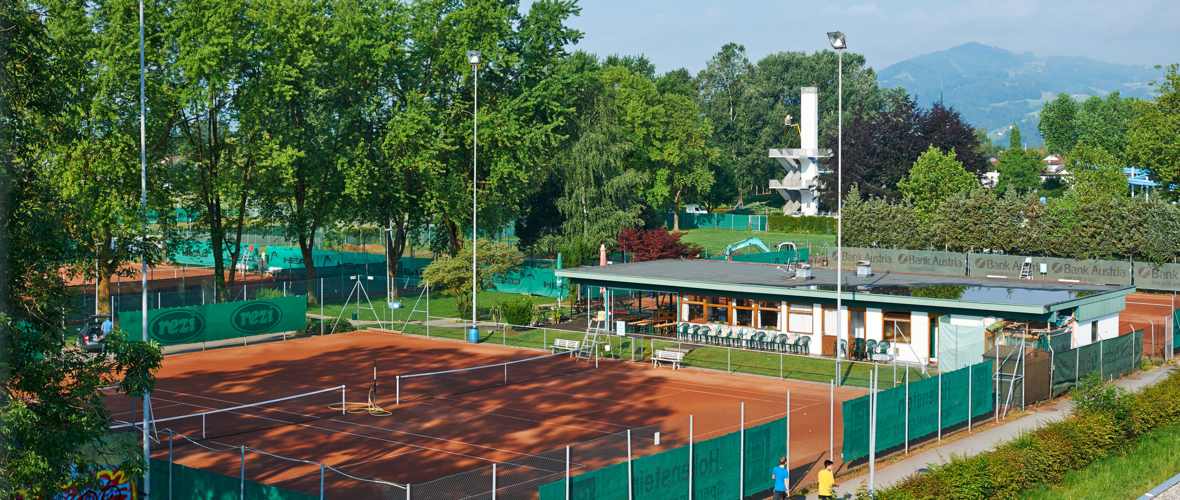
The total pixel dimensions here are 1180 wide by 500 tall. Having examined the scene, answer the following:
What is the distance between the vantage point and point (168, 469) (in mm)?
Answer: 17953

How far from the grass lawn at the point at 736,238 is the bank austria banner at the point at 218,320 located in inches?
1720

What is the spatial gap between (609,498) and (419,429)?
11.3 m

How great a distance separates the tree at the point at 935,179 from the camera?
79.2 m

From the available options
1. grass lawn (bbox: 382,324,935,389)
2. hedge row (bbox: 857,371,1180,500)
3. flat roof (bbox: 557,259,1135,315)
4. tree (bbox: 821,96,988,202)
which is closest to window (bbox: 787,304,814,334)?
flat roof (bbox: 557,259,1135,315)

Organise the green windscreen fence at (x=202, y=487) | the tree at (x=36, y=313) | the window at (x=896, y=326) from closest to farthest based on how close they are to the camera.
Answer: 1. the tree at (x=36, y=313)
2. the green windscreen fence at (x=202, y=487)
3. the window at (x=896, y=326)

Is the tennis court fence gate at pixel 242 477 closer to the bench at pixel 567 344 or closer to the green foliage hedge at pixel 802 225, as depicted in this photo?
the bench at pixel 567 344

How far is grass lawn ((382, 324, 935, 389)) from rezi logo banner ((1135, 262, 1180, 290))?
31.3 m

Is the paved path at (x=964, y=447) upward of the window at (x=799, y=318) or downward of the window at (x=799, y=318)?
downward

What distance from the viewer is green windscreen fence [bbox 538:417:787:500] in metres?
16.9

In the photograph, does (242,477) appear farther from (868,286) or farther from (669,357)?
(868,286)

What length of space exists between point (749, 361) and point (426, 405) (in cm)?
1360

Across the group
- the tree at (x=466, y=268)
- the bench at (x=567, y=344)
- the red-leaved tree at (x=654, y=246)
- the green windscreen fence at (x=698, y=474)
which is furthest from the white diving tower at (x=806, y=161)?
the green windscreen fence at (x=698, y=474)

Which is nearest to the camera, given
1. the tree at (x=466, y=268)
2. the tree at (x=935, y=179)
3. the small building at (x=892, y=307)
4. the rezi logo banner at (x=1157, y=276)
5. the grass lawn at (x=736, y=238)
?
the small building at (x=892, y=307)

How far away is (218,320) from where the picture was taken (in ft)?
143
